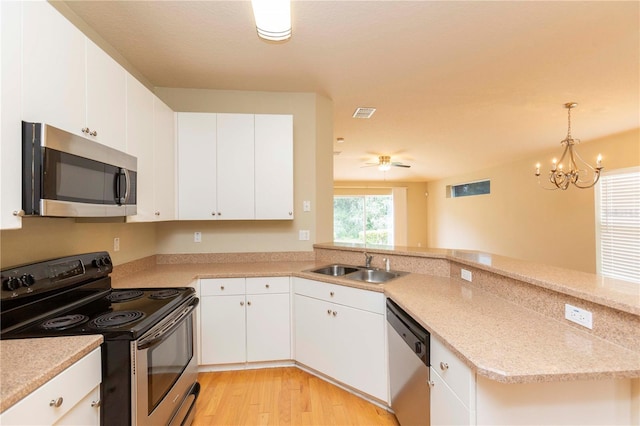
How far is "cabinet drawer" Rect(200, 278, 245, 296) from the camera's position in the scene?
94.6 inches

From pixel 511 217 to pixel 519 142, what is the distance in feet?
6.51

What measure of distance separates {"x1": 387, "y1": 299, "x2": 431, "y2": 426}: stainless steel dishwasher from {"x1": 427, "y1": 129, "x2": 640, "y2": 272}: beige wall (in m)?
4.55

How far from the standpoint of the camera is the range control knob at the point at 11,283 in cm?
119

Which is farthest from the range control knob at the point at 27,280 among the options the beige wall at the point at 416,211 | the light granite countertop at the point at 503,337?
the beige wall at the point at 416,211

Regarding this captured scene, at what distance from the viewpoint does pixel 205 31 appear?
202cm

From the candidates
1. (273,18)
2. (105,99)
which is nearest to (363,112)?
(273,18)

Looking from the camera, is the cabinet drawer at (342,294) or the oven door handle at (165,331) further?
the cabinet drawer at (342,294)

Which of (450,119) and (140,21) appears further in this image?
(450,119)

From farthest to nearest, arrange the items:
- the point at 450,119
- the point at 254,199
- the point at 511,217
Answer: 1. the point at 511,217
2. the point at 450,119
3. the point at 254,199

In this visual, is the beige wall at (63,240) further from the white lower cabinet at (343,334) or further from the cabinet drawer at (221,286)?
the white lower cabinet at (343,334)

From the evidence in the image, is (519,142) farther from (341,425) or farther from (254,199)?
(341,425)

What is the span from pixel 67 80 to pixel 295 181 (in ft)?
6.52

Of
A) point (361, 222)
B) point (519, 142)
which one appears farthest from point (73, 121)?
point (361, 222)

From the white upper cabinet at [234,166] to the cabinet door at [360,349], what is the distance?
110 centimetres
